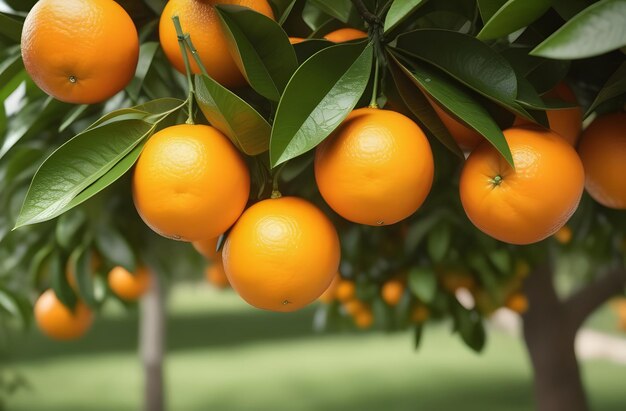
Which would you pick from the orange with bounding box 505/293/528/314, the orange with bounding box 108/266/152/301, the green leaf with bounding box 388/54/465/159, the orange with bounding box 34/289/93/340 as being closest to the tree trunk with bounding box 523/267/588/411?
the orange with bounding box 505/293/528/314

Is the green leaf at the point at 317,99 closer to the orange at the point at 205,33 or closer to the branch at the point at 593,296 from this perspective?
the orange at the point at 205,33

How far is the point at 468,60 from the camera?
1.53 ft

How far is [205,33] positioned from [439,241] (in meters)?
0.72

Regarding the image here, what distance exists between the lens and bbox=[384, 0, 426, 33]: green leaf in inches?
16.7

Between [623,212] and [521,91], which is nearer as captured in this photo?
[521,91]

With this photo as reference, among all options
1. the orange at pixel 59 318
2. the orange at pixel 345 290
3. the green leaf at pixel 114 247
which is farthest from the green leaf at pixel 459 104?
the orange at pixel 345 290

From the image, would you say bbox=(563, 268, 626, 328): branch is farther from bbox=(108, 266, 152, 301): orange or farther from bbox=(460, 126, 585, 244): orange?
bbox=(460, 126, 585, 244): orange

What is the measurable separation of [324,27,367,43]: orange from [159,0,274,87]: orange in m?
0.07

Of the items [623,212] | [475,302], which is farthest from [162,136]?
[475,302]

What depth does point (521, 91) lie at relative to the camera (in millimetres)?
466

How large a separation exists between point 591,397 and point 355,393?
1.49 metres

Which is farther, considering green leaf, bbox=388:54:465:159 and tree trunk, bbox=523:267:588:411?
tree trunk, bbox=523:267:588:411

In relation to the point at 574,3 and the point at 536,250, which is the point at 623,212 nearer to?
the point at 536,250

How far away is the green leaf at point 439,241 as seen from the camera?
3.67 feet
